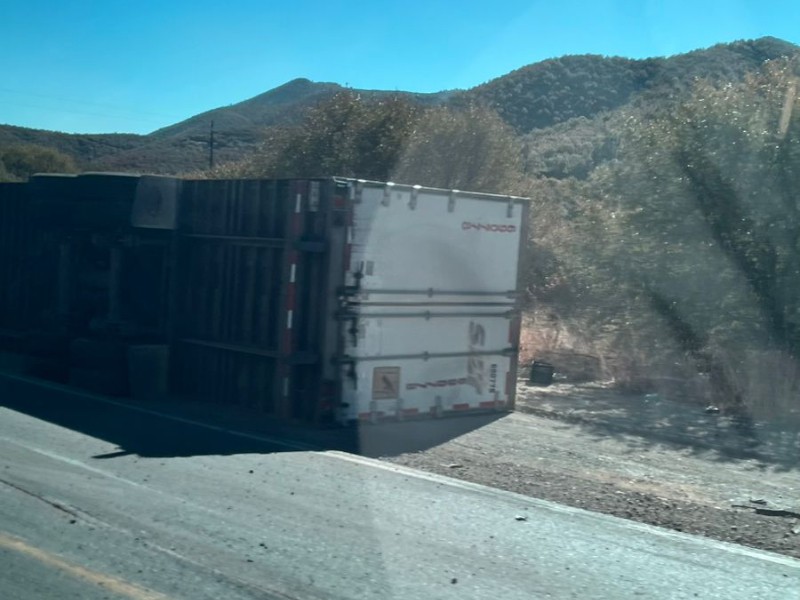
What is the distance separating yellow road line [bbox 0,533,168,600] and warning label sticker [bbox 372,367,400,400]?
6.22 m

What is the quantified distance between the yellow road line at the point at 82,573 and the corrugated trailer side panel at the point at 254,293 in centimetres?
583

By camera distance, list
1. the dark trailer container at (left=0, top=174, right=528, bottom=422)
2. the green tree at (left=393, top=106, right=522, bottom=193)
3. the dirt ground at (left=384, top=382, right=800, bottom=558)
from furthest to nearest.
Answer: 1. the green tree at (left=393, top=106, right=522, bottom=193)
2. the dark trailer container at (left=0, top=174, right=528, bottom=422)
3. the dirt ground at (left=384, top=382, right=800, bottom=558)

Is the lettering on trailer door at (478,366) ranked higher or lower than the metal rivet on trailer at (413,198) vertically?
lower

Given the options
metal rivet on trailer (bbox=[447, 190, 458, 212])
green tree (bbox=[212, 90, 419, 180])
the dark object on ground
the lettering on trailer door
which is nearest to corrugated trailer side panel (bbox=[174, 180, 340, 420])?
metal rivet on trailer (bbox=[447, 190, 458, 212])

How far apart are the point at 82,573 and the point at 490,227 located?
870 cm

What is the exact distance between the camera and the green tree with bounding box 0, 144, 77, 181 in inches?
1991

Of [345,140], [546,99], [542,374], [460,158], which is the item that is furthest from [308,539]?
[546,99]

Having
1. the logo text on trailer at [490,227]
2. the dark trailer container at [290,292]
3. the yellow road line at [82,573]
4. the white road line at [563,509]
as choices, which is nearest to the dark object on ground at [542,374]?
the dark trailer container at [290,292]

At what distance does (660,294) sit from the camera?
17516 millimetres

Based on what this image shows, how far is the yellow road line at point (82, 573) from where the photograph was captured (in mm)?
6277

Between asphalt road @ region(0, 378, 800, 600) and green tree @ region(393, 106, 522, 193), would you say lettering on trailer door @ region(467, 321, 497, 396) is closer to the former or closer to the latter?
asphalt road @ region(0, 378, 800, 600)

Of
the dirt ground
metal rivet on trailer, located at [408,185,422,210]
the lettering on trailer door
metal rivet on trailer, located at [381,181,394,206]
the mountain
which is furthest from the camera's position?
the mountain

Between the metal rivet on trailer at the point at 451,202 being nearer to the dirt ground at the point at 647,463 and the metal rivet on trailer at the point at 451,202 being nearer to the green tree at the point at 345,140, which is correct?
the dirt ground at the point at 647,463

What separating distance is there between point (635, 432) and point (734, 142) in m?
5.29
